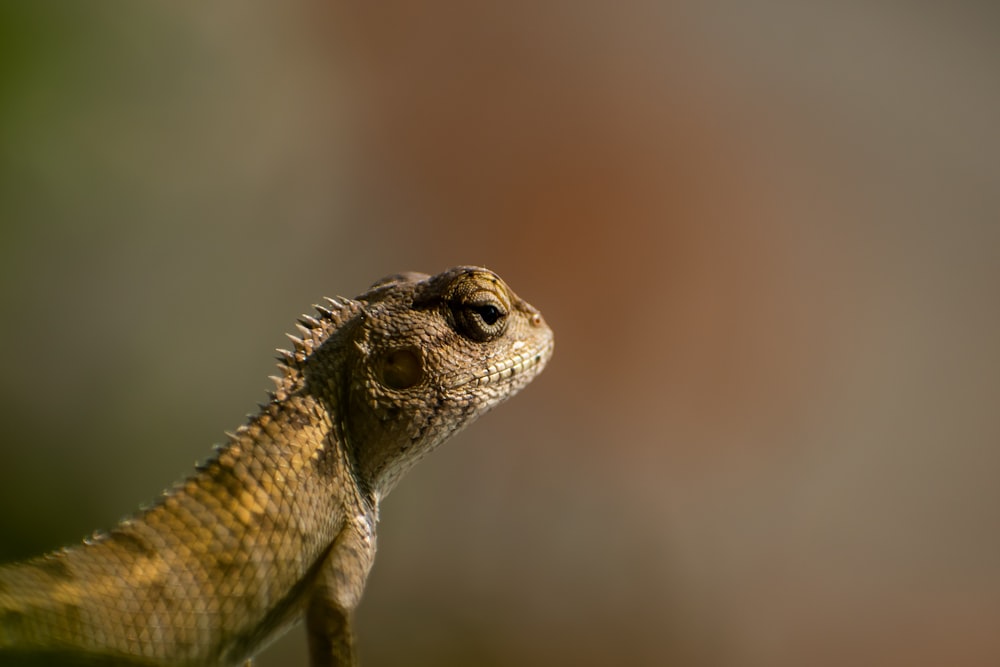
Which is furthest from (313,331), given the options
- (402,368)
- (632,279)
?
(632,279)

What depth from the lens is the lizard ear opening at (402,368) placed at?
1.79 meters

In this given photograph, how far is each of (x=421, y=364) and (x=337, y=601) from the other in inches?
20.5

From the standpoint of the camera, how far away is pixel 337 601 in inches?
58.6

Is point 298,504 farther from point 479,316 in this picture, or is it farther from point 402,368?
point 479,316

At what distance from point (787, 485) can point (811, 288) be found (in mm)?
1185

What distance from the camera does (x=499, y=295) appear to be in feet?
6.33

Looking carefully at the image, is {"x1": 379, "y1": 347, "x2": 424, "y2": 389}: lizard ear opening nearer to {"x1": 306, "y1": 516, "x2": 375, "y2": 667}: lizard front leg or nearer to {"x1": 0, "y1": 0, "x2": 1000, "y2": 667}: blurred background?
{"x1": 306, "y1": 516, "x2": 375, "y2": 667}: lizard front leg

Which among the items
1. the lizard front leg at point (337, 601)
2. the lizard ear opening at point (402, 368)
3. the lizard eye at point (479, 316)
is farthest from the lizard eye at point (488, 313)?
the lizard front leg at point (337, 601)

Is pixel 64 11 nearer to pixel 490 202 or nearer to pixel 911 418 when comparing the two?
pixel 490 202

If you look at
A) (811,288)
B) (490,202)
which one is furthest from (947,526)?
(490,202)

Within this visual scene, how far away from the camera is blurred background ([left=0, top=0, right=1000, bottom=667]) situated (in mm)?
4633

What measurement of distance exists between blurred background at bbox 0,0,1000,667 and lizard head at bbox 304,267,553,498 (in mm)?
2861

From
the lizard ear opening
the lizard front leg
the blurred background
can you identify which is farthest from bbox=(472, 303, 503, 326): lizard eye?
the blurred background

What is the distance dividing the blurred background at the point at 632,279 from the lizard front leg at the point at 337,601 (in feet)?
9.89
